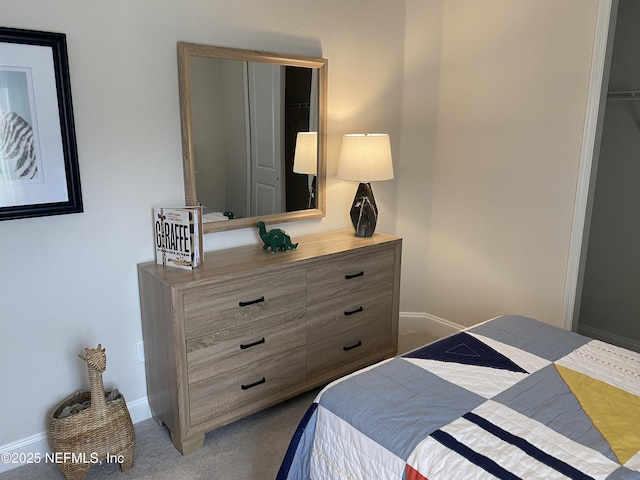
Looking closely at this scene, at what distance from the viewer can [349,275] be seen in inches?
107

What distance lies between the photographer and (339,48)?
9.71 feet

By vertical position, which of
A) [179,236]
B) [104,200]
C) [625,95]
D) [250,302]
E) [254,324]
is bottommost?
[254,324]

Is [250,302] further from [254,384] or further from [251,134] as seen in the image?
[251,134]

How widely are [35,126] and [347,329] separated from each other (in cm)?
178

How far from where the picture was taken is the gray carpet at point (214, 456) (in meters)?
2.13

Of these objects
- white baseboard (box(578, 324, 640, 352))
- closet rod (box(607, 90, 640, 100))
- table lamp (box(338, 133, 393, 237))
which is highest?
closet rod (box(607, 90, 640, 100))

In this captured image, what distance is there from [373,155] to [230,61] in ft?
2.98

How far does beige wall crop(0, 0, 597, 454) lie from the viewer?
2.13 m

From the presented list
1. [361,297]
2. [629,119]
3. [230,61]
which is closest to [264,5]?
[230,61]

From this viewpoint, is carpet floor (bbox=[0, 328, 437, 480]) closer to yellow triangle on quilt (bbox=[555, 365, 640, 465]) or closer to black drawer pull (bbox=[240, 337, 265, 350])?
black drawer pull (bbox=[240, 337, 265, 350])

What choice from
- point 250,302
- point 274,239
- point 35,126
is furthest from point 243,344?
point 35,126

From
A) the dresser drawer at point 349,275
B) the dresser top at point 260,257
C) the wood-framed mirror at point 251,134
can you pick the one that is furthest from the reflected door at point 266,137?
the dresser drawer at point 349,275

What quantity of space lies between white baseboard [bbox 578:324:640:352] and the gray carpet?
2.29 metres

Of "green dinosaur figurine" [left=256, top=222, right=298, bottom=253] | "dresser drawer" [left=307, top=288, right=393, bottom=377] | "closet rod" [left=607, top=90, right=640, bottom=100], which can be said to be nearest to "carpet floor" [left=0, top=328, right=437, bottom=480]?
"dresser drawer" [left=307, top=288, right=393, bottom=377]
